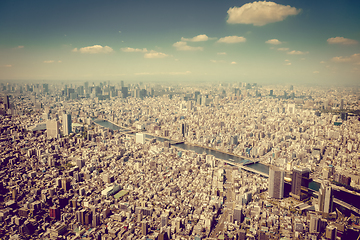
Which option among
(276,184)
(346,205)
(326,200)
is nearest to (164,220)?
(276,184)

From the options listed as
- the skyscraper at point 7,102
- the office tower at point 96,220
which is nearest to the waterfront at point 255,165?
the skyscraper at point 7,102

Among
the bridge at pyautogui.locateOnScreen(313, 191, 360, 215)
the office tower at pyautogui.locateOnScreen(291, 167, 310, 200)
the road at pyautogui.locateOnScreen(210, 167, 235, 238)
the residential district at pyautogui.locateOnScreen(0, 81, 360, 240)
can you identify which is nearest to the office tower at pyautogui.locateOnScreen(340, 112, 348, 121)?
the residential district at pyautogui.locateOnScreen(0, 81, 360, 240)

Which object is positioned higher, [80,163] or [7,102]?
[7,102]

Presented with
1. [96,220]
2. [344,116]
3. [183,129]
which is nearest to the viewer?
[96,220]

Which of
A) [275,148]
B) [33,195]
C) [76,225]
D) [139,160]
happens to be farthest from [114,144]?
[275,148]

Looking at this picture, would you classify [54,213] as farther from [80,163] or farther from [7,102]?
[7,102]

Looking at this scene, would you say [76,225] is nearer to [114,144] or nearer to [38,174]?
[38,174]
